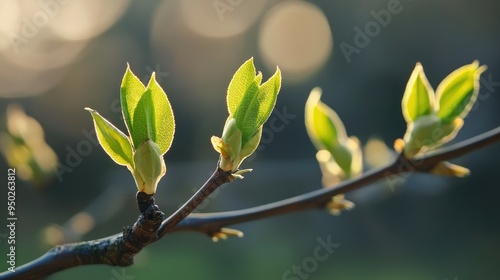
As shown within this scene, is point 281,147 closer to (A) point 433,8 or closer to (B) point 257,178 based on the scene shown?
(B) point 257,178

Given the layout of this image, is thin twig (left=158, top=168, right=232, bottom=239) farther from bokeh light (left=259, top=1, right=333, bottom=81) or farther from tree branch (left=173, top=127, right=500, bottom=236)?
bokeh light (left=259, top=1, right=333, bottom=81)

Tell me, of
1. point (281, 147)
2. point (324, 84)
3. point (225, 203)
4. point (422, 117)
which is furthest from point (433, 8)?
point (422, 117)

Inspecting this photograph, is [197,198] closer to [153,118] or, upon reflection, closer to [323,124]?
[153,118]

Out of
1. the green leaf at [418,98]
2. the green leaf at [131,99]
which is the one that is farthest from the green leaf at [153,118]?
the green leaf at [418,98]

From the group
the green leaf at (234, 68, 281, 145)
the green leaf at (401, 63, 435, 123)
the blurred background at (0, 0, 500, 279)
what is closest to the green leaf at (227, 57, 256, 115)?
the green leaf at (234, 68, 281, 145)

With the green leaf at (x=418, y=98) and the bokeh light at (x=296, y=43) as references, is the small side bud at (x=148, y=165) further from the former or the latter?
the bokeh light at (x=296, y=43)

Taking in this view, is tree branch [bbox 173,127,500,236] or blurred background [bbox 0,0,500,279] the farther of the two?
blurred background [bbox 0,0,500,279]
